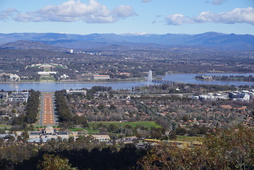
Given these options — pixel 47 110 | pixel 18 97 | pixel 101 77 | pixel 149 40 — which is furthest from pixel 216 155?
pixel 149 40

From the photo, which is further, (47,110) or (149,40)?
(149,40)

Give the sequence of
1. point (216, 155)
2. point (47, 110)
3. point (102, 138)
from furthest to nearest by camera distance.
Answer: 1. point (47, 110)
2. point (102, 138)
3. point (216, 155)

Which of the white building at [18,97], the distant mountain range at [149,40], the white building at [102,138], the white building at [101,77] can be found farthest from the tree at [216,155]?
the distant mountain range at [149,40]

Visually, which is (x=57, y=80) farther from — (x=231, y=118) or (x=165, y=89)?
(x=231, y=118)

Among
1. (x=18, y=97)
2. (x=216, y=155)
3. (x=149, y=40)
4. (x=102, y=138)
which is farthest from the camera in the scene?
(x=149, y=40)

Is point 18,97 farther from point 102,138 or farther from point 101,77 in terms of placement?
point 101,77

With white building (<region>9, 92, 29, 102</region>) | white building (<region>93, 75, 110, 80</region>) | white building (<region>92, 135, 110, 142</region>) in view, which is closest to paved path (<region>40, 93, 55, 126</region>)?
white building (<region>9, 92, 29, 102</region>)

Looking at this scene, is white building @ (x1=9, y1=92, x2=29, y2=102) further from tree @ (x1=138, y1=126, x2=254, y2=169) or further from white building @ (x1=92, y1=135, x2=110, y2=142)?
tree @ (x1=138, y1=126, x2=254, y2=169)

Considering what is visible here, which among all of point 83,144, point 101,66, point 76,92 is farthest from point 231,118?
point 101,66
